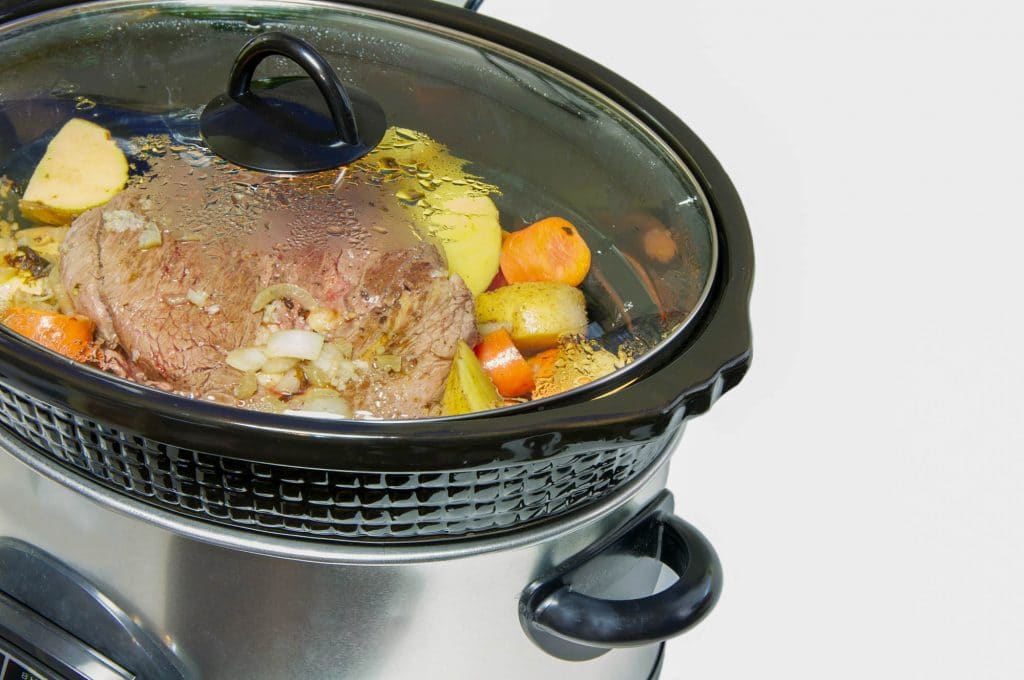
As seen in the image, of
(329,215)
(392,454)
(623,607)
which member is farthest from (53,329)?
(623,607)

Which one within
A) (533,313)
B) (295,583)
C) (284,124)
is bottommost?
(295,583)

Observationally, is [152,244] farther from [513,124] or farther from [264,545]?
[513,124]

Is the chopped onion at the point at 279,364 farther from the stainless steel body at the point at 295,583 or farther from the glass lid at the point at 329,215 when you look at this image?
the stainless steel body at the point at 295,583

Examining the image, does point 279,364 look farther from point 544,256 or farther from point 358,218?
point 544,256

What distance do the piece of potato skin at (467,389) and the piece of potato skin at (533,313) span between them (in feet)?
0.35

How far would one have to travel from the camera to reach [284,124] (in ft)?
5.45

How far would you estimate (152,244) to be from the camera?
1516 millimetres

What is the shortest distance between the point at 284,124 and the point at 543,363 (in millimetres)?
572

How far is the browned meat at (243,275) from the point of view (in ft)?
4.77

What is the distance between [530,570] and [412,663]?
224mm

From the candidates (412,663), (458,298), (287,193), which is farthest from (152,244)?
(412,663)

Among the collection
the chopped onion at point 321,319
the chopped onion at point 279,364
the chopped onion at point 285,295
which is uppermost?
the chopped onion at point 285,295

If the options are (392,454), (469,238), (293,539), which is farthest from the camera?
(469,238)

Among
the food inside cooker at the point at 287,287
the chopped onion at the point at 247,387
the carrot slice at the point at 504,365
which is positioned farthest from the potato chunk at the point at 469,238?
the chopped onion at the point at 247,387
